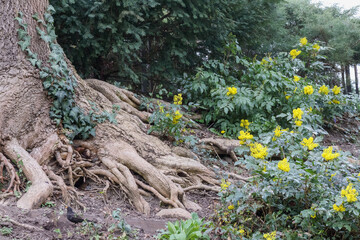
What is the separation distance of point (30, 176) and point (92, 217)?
90 centimetres

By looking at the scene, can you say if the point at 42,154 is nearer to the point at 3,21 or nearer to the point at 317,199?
the point at 3,21

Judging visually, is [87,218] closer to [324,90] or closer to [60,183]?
[60,183]

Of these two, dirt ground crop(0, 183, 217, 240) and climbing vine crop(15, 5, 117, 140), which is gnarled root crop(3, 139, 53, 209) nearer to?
dirt ground crop(0, 183, 217, 240)

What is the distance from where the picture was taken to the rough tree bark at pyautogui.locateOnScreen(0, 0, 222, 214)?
4008 mm

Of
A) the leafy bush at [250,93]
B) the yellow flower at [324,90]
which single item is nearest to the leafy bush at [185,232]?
the leafy bush at [250,93]

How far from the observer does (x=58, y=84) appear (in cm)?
456

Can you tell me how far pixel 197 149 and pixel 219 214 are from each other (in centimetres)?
215

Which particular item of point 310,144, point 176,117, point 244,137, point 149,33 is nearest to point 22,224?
point 244,137

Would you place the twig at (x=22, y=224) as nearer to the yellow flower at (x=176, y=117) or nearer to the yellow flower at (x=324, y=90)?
the yellow flower at (x=176, y=117)

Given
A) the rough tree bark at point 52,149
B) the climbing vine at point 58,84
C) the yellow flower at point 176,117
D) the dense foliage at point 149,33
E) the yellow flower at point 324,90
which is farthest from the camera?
the yellow flower at point 324,90

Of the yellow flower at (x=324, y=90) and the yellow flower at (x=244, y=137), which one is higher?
the yellow flower at (x=324, y=90)

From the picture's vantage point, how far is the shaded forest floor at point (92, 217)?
2.91 m

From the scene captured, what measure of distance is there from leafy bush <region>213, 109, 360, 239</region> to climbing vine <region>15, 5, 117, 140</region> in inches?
83.1

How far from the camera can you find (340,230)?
11.2ft
